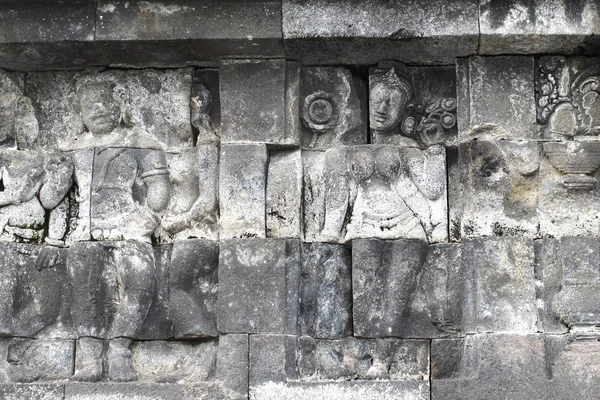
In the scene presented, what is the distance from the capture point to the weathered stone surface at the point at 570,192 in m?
8.53

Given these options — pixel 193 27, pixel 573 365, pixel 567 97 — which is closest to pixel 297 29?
pixel 193 27

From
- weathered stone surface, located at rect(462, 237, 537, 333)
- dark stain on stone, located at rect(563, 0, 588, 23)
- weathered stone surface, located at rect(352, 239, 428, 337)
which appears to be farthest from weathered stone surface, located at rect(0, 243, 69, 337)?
dark stain on stone, located at rect(563, 0, 588, 23)

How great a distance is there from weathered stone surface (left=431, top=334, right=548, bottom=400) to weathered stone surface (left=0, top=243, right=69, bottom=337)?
2.66 meters

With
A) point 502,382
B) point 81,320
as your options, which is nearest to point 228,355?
point 81,320

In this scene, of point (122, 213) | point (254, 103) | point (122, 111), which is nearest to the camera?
point (254, 103)

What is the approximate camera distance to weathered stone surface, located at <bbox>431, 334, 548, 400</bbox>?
8180 mm

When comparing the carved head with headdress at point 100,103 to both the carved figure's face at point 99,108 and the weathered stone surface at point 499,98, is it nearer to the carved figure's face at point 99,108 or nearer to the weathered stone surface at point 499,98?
the carved figure's face at point 99,108

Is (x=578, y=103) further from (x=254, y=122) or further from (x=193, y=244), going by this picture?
(x=193, y=244)

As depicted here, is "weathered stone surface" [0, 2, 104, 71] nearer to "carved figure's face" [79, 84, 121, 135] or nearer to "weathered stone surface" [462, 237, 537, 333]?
"carved figure's face" [79, 84, 121, 135]

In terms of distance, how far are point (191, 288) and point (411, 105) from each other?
2000 mm

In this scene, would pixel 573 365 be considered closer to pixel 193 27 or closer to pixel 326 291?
pixel 326 291

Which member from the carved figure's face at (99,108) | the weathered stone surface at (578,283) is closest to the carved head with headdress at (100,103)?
the carved figure's face at (99,108)

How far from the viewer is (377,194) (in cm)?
879

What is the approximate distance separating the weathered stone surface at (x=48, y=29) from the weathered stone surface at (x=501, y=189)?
9.02 feet
